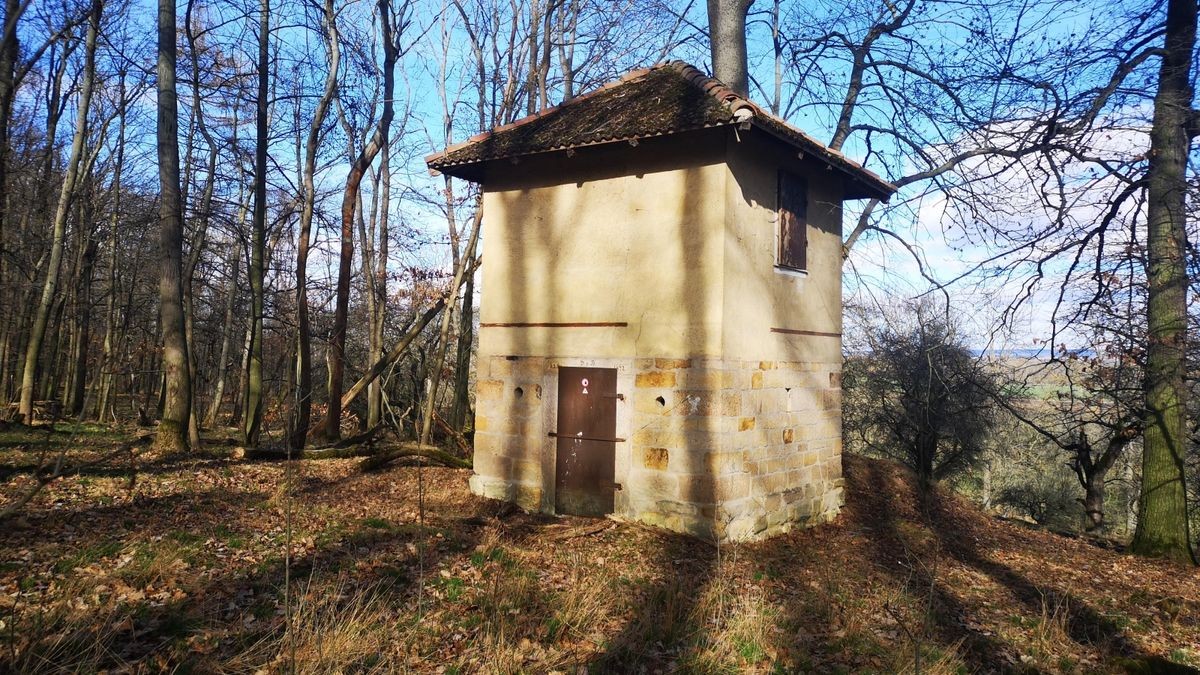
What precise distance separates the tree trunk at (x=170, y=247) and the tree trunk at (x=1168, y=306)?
13711 mm

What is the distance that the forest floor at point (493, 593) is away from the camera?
488 cm

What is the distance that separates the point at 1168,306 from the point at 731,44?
7461mm

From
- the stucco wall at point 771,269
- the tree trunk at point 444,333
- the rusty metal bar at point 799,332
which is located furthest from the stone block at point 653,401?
the tree trunk at point 444,333

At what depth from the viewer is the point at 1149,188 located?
1003 centimetres

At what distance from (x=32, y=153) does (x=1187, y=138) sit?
25.2 meters

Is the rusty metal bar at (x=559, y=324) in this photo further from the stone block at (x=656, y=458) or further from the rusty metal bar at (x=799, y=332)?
the rusty metal bar at (x=799, y=332)

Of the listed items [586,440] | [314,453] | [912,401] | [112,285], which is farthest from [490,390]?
[112,285]

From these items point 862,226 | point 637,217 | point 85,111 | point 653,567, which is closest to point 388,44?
point 85,111

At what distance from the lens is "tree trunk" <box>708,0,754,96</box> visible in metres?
11.8

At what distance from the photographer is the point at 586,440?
9016mm

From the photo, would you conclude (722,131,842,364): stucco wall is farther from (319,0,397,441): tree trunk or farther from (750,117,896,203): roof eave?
(319,0,397,441): tree trunk

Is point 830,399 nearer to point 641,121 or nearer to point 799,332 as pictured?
point 799,332

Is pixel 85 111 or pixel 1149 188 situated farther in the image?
pixel 85 111

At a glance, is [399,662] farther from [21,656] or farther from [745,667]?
[745,667]
